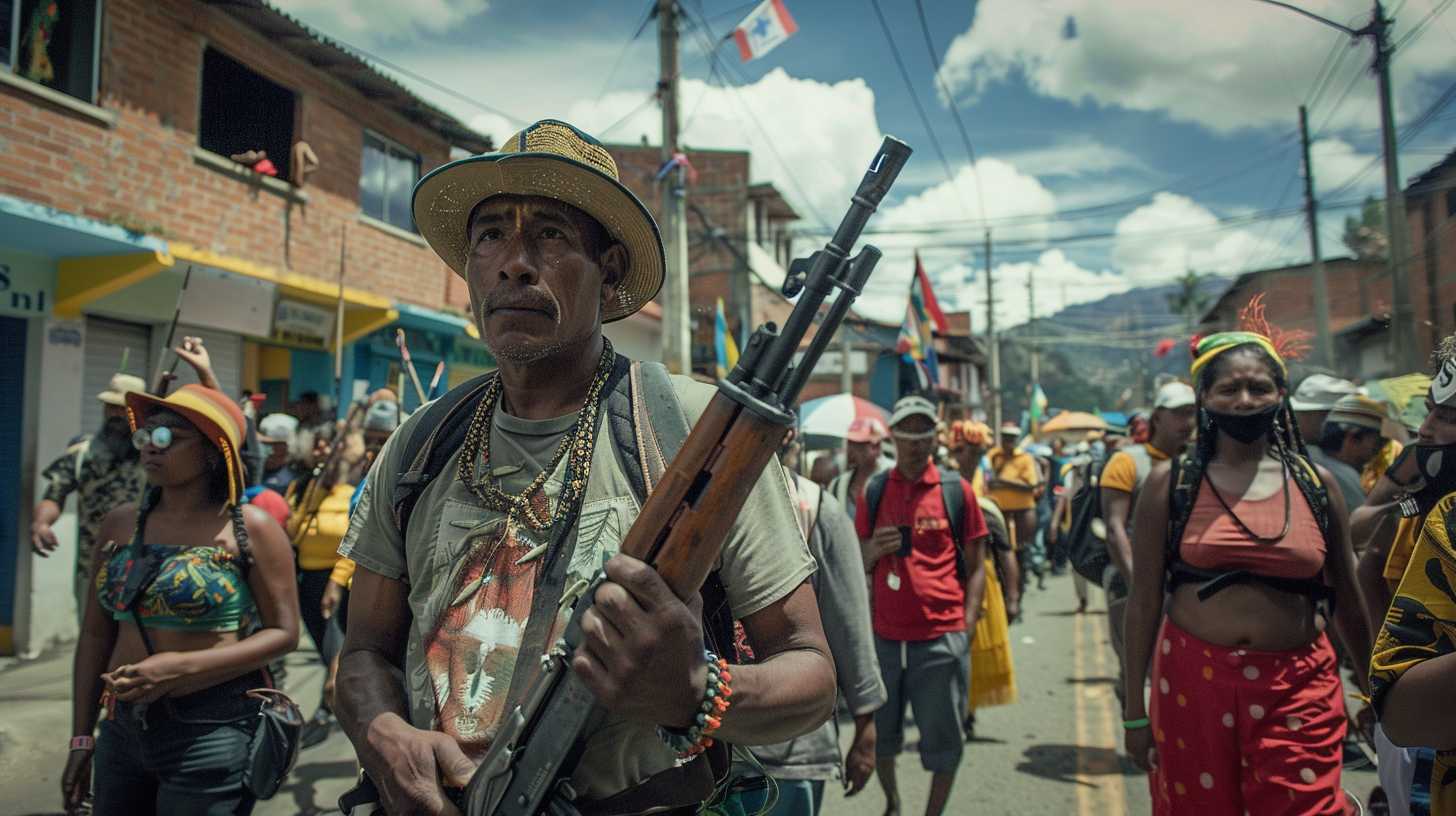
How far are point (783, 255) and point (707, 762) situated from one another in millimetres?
29647

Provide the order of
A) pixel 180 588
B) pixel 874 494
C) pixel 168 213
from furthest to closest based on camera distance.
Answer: pixel 168 213 < pixel 874 494 < pixel 180 588

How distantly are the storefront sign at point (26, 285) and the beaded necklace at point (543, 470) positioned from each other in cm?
783

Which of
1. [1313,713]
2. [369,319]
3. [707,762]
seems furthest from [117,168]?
[1313,713]

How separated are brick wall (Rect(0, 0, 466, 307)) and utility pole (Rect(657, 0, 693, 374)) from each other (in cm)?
364

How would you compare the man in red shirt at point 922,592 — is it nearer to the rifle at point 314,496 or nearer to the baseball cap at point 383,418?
the baseball cap at point 383,418

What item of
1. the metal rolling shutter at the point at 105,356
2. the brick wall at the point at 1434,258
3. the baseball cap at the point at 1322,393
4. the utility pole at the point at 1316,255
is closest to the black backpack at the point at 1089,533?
the baseball cap at the point at 1322,393

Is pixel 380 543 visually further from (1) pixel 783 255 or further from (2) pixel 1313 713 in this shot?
(1) pixel 783 255

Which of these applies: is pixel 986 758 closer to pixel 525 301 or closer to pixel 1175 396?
pixel 1175 396

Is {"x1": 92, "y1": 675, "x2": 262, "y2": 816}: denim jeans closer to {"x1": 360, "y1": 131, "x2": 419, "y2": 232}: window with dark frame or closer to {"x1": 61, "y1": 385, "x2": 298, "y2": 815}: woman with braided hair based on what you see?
{"x1": 61, "y1": 385, "x2": 298, "y2": 815}: woman with braided hair

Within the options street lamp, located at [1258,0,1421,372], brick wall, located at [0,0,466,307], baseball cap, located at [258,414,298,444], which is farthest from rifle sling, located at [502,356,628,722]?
street lamp, located at [1258,0,1421,372]

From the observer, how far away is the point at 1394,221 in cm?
1234

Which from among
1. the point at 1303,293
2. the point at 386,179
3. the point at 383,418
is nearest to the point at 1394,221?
the point at 383,418

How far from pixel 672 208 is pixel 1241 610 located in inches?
380

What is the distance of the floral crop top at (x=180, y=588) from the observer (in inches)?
114
